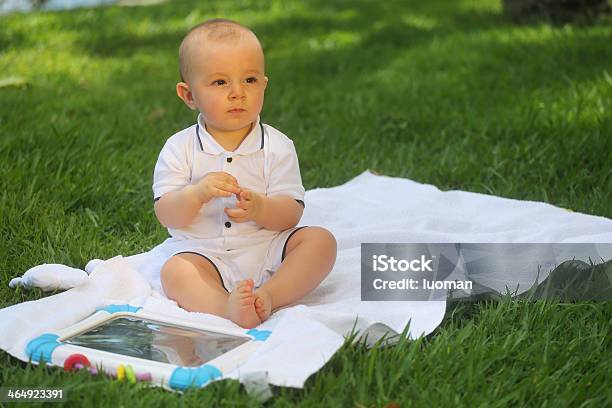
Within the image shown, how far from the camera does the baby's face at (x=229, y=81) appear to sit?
2.41m

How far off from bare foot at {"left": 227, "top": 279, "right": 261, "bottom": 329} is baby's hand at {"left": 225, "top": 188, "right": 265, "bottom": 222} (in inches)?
8.5

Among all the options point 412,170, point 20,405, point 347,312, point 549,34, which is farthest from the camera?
point 549,34

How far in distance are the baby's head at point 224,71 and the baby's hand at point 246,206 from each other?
8.5 inches

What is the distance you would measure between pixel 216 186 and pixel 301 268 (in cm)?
32

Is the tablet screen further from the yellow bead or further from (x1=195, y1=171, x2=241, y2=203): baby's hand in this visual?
(x1=195, y1=171, x2=241, y2=203): baby's hand

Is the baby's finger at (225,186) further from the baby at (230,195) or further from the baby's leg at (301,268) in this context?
the baby's leg at (301,268)

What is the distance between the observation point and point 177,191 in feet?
8.07

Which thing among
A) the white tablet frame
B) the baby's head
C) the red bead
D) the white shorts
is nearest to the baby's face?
the baby's head

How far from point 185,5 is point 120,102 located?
3.11 m

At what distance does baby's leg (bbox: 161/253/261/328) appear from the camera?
7.32ft

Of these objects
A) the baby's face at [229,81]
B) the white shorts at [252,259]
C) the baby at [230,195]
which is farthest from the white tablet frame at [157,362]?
the baby's face at [229,81]

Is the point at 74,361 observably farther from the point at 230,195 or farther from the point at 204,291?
the point at 230,195

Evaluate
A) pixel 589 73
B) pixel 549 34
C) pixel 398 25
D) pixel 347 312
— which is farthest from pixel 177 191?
pixel 398 25

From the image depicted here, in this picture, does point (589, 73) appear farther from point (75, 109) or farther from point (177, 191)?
point (177, 191)
